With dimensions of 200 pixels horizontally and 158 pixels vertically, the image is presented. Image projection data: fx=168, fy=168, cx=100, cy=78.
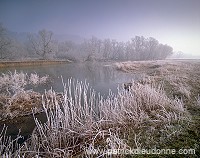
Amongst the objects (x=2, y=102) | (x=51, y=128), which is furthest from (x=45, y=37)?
(x=51, y=128)

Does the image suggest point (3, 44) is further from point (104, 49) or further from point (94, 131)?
point (104, 49)

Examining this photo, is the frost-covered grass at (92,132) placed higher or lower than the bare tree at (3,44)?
lower

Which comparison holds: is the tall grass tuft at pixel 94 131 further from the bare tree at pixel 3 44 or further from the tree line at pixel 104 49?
the tree line at pixel 104 49

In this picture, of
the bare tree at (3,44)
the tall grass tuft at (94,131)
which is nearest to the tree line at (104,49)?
the bare tree at (3,44)

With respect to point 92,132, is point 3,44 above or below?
above

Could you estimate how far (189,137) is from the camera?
3930 mm

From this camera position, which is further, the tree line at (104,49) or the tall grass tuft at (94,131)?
the tree line at (104,49)

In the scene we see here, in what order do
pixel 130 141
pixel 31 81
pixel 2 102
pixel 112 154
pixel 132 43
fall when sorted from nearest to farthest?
pixel 112 154 < pixel 130 141 < pixel 2 102 < pixel 31 81 < pixel 132 43

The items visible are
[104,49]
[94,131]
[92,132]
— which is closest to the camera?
[94,131]

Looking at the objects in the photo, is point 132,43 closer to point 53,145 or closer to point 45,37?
point 45,37

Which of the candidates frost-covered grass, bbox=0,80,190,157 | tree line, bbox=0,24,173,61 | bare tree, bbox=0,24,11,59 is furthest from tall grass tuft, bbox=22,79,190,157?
tree line, bbox=0,24,173,61

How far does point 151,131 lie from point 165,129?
14.9 inches

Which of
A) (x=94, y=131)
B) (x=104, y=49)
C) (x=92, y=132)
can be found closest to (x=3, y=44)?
(x=92, y=132)

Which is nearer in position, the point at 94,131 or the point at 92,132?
the point at 94,131
